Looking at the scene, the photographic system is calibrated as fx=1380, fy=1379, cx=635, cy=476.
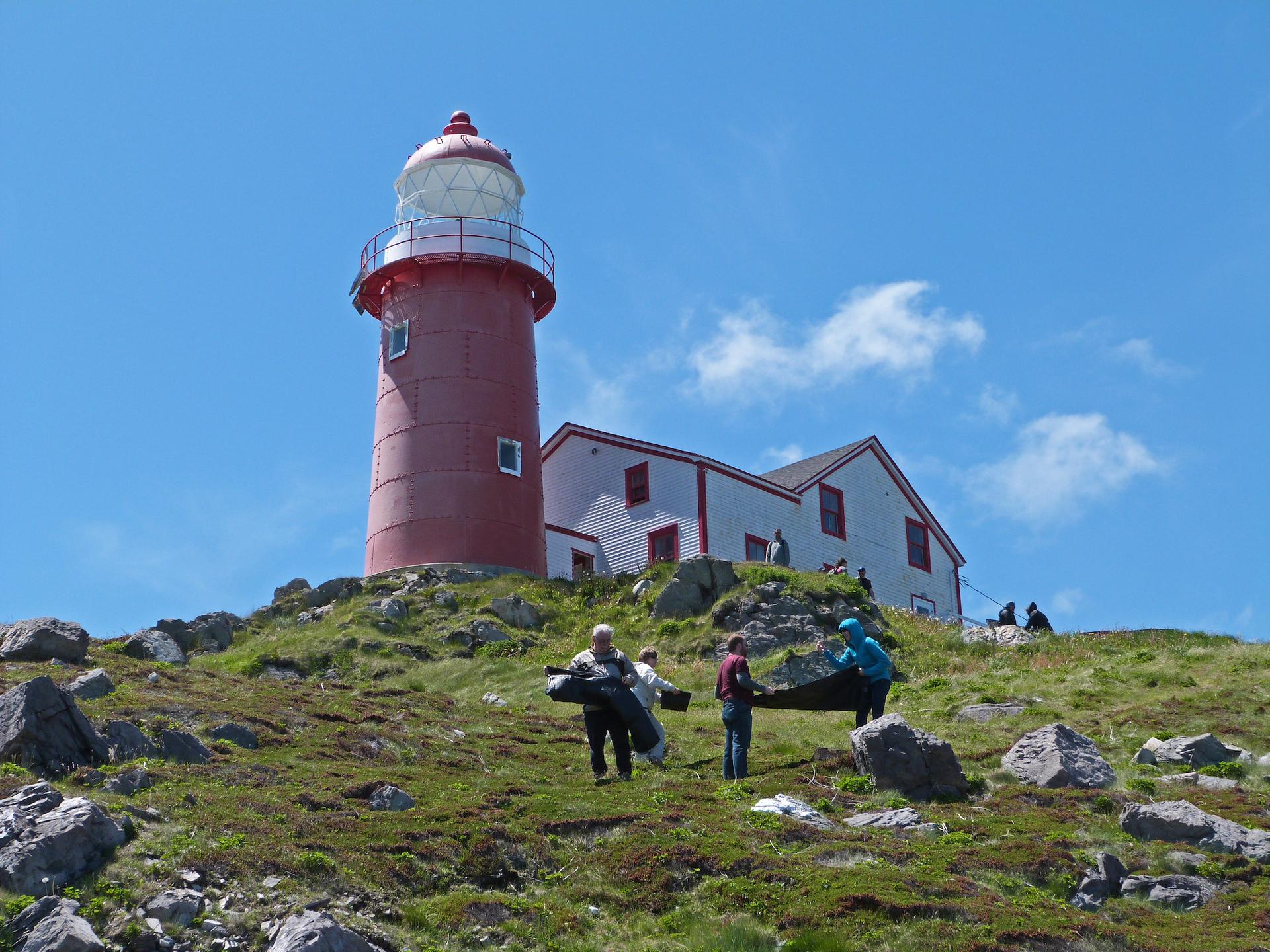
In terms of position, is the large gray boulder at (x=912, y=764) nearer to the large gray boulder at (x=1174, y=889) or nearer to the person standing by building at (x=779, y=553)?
the large gray boulder at (x=1174, y=889)

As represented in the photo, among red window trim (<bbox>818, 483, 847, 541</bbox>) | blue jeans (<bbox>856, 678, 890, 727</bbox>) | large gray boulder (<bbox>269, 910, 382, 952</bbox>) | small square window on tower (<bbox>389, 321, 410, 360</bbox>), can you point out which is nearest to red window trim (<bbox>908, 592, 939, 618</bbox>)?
red window trim (<bbox>818, 483, 847, 541</bbox>)

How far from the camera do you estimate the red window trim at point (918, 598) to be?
47.6 metres

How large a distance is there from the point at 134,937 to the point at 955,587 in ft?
138

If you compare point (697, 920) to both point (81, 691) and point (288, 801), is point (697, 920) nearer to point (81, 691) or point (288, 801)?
point (288, 801)

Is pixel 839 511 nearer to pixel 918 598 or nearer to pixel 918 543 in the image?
pixel 918 543

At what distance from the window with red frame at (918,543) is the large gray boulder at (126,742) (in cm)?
3562

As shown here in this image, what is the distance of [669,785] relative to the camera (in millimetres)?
16938

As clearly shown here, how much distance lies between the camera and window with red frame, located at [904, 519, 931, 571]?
48500 millimetres

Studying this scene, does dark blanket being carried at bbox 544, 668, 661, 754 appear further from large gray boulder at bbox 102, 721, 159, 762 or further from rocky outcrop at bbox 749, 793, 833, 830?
large gray boulder at bbox 102, 721, 159, 762

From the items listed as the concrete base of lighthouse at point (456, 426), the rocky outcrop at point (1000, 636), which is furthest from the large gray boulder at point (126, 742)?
the concrete base of lighthouse at point (456, 426)

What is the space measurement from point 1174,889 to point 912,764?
3886 mm

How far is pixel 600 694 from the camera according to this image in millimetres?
16844

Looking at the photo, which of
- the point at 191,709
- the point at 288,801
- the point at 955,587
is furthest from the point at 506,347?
the point at 288,801

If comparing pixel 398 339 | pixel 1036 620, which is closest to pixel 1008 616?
pixel 1036 620
